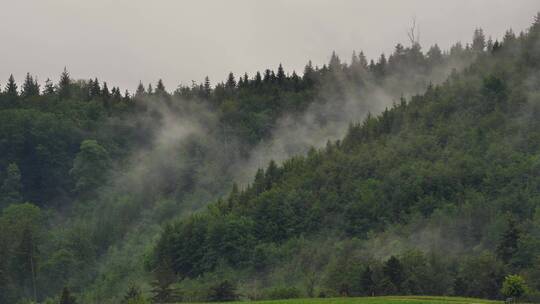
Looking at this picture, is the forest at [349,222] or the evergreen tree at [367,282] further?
the forest at [349,222]

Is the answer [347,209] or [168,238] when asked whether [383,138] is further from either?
[168,238]

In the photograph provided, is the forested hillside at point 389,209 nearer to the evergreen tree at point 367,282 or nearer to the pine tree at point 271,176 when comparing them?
the pine tree at point 271,176

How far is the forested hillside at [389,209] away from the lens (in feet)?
429

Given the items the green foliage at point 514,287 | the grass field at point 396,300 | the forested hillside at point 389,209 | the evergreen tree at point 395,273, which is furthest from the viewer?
the forested hillside at point 389,209

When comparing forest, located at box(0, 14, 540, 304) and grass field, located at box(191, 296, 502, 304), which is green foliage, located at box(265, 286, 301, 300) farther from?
grass field, located at box(191, 296, 502, 304)

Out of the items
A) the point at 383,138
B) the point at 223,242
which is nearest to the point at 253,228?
the point at 223,242

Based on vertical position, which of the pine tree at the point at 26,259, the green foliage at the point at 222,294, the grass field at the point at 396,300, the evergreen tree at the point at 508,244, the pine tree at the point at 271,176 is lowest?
the grass field at the point at 396,300

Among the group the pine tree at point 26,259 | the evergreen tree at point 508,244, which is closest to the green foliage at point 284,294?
the evergreen tree at point 508,244

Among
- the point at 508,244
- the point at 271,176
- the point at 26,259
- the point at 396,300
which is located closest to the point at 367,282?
the point at 396,300

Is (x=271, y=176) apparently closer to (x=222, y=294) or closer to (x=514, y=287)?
(x=222, y=294)

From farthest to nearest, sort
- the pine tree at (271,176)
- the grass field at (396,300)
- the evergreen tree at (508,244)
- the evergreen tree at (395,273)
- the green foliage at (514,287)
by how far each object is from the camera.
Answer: the pine tree at (271,176) < the evergreen tree at (508,244) < the evergreen tree at (395,273) < the grass field at (396,300) < the green foliage at (514,287)

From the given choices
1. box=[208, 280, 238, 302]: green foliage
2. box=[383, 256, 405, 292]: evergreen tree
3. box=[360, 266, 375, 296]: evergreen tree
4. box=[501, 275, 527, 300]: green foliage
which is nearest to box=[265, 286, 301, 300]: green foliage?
box=[208, 280, 238, 302]: green foliage

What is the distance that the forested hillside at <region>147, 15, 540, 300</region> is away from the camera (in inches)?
5143

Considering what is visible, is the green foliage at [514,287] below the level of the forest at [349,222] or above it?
below
